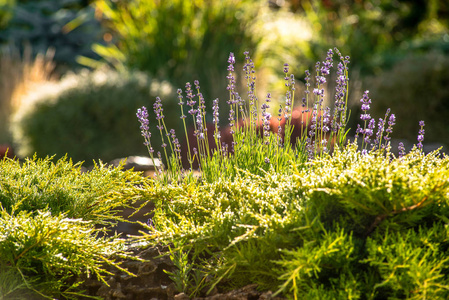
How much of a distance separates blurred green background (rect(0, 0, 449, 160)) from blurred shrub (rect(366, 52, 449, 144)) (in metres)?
0.02

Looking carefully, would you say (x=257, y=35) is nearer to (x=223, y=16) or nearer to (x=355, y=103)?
(x=223, y=16)

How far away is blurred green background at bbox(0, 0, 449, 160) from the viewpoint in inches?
328

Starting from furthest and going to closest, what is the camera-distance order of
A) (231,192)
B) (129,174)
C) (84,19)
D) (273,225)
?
(84,19) < (129,174) < (231,192) < (273,225)

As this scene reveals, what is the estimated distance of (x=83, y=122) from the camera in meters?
8.26

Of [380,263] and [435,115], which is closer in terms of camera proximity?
[380,263]

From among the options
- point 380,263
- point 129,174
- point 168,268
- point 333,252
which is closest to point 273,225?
point 333,252

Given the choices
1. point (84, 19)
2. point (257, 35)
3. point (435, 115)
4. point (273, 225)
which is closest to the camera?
point (273, 225)

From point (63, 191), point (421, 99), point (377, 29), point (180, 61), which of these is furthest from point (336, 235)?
point (377, 29)

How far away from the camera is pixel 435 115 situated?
9484 mm

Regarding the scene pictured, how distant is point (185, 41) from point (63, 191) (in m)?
8.68

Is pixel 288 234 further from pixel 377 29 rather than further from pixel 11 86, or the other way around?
pixel 377 29

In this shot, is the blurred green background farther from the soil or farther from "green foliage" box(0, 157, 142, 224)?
the soil

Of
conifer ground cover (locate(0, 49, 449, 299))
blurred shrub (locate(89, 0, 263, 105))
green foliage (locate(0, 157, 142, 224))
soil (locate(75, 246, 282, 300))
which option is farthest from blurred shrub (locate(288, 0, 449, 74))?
soil (locate(75, 246, 282, 300))

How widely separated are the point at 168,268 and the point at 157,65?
8802 mm
